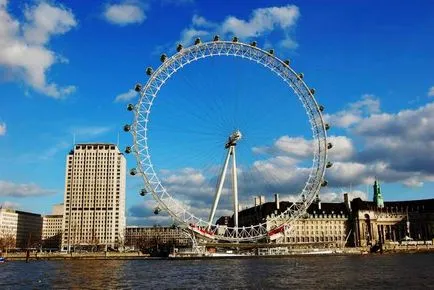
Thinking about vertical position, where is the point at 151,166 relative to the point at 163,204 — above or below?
above

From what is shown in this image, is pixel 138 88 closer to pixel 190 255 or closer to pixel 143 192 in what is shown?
pixel 143 192

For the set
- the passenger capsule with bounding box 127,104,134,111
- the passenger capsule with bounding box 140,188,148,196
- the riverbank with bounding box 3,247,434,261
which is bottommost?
the riverbank with bounding box 3,247,434,261

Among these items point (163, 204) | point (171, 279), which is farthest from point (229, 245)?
point (171, 279)

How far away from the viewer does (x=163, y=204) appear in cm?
9556

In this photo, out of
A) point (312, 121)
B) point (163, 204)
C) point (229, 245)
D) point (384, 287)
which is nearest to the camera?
point (384, 287)

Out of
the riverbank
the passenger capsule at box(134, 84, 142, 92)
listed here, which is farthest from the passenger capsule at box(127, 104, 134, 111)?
the riverbank

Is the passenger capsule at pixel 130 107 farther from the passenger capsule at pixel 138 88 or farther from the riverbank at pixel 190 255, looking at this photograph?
the riverbank at pixel 190 255

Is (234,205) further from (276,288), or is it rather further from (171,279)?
(276,288)

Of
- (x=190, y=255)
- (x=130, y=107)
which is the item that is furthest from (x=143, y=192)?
(x=190, y=255)

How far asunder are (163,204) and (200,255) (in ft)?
109

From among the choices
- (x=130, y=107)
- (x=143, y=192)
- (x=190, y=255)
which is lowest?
(x=190, y=255)

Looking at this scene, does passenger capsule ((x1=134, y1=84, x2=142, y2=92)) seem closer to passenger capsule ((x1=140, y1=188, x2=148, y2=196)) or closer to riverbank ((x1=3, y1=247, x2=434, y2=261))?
passenger capsule ((x1=140, y1=188, x2=148, y2=196))

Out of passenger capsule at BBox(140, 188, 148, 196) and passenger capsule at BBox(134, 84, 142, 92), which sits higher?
passenger capsule at BBox(134, 84, 142, 92)

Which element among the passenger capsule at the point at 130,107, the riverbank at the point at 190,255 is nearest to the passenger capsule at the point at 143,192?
the passenger capsule at the point at 130,107
